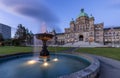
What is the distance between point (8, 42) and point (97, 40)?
5843 cm

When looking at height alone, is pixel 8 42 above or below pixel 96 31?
below

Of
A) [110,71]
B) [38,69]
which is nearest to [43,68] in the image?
[38,69]

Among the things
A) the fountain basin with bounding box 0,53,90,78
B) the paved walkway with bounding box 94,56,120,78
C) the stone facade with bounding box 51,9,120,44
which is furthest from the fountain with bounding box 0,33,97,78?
the stone facade with bounding box 51,9,120,44

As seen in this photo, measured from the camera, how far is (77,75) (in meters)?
5.81

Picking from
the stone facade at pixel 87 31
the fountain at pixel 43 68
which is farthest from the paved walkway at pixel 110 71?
the stone facade at pixel 87 31

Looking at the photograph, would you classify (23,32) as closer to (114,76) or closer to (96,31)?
(96,31)

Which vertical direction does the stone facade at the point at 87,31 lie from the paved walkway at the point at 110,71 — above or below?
above

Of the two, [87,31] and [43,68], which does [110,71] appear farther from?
[87,31]

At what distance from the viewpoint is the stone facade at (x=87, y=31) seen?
73.8 meters

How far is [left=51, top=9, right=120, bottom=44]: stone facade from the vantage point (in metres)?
73.8

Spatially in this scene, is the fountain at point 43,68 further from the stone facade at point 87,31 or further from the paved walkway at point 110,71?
the stone facade at point 87,31

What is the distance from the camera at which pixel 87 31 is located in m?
76.1

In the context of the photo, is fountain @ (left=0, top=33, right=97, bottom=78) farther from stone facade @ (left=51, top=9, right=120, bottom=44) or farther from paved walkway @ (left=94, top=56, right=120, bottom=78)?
stone facade @ (left=51, top=9, right=120, bottom=44)

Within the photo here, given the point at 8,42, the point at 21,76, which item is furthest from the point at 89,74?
the point at 8,42
